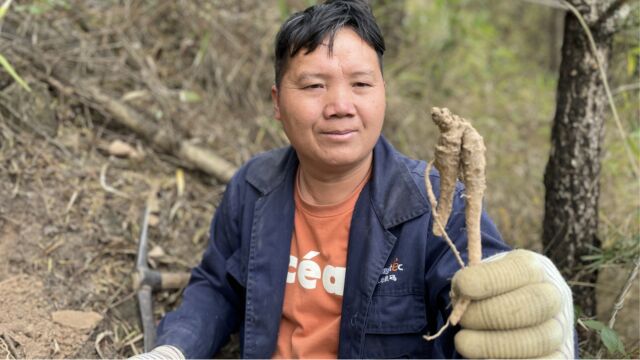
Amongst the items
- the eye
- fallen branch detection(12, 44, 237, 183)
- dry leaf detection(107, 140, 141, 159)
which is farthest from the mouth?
dry leaf detection(107, 140, 141, 159)

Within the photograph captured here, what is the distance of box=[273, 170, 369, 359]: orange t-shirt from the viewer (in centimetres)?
201

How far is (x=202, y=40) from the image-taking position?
Result: 3672 millimetres

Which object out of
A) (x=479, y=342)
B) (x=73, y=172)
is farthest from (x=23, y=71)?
(x=479, y=342)

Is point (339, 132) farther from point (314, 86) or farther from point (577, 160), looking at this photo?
point (577, 160)

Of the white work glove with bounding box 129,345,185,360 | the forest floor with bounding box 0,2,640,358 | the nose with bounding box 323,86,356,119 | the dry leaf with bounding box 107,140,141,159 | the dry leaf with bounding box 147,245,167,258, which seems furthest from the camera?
the dry leaf with bounding box 107,140,141,159

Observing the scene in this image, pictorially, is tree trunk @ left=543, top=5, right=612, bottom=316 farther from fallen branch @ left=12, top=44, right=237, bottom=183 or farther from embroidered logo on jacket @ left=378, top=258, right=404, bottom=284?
fallen branch @ left=12, top=44, right=237, bottom=183

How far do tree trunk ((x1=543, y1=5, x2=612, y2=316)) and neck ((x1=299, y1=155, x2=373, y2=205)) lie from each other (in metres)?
0.91

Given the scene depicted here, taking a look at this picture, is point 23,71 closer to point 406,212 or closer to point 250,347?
point 250,347

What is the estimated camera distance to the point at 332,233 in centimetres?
202

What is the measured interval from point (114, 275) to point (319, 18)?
139cm

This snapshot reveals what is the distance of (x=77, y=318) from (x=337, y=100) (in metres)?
1.24

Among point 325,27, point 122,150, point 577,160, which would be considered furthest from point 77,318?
point 577,160

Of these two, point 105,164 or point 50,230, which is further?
point 105,164

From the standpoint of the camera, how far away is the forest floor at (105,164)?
2279mm
